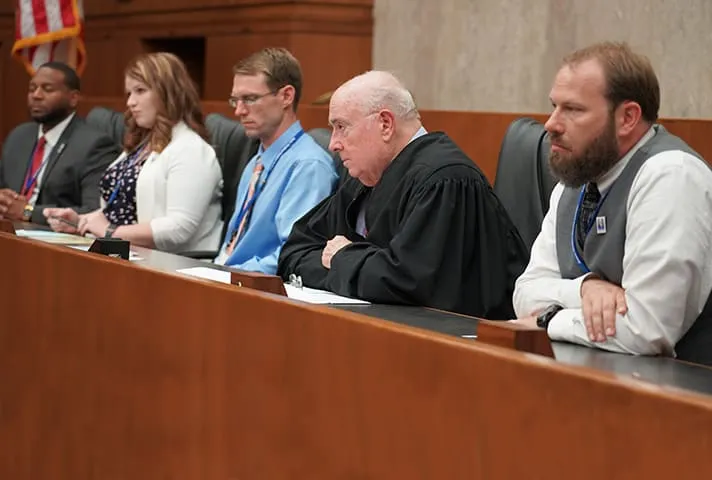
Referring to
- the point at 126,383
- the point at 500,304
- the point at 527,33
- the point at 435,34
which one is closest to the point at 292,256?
the point at 500,304

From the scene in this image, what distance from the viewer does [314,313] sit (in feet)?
8.16

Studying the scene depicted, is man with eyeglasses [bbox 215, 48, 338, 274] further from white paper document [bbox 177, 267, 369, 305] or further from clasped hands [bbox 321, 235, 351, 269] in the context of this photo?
white paper document [bbox 177, 267, 369, 305]

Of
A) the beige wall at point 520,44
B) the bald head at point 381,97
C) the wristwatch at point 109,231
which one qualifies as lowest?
the wristwatch at point 109,231

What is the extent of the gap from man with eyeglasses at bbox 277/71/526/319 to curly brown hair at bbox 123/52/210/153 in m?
1.56

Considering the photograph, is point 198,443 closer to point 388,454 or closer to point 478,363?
point 388,454

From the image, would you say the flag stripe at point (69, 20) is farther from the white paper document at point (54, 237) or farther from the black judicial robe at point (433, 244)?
the black judicial robe at point (433, 244)

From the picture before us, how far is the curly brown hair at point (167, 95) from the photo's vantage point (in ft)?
18.1

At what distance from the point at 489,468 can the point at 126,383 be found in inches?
53.5

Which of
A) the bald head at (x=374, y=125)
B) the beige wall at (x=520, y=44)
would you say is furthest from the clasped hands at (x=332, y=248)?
the beige wall at (x=520, y=44)

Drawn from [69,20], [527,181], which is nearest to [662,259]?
[527,181]

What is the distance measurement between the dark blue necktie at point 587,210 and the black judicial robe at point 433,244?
506 millimetres

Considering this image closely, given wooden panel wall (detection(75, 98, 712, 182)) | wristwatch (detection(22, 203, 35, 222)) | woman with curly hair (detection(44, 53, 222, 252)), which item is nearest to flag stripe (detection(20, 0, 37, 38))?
wristwatch (detection(22, 203, 35, 222))

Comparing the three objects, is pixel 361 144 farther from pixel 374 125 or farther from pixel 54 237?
pixel 54 237

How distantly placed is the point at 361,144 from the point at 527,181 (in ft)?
2.04
